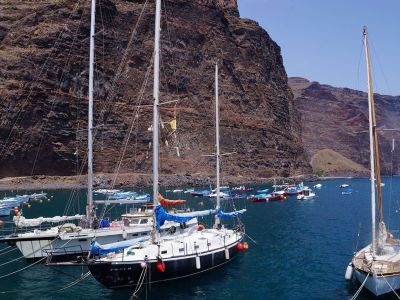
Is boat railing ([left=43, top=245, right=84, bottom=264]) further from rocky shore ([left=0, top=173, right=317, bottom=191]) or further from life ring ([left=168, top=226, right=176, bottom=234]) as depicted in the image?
rocky shore ([left=0, top=173, right=317, bottom=191])

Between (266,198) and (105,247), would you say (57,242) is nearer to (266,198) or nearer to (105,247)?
(105,247)

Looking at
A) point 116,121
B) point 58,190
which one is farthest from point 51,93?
point 58,190

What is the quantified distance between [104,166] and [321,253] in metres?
104

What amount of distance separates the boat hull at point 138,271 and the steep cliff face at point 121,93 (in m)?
74.9

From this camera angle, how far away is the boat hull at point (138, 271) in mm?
27578

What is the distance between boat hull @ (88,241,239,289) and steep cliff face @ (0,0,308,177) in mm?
74912

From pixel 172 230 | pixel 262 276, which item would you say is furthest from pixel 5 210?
pixel 262 276

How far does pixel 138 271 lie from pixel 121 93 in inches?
5142

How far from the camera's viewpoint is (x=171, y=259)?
29500 millimetres

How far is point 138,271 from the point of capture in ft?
92.2

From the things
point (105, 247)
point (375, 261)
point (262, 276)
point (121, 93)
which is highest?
point (121, 93)

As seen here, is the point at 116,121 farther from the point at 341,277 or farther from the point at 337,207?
the point at 341,277

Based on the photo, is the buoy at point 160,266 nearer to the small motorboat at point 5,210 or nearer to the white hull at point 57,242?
the white hull at point 57,242

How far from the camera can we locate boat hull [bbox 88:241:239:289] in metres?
27.6
